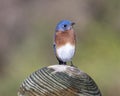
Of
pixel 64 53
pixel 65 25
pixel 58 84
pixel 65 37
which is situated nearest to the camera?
pixel 58 84

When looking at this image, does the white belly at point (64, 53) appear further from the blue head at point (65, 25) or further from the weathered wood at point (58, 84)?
the weathered wood at point (58, 84)

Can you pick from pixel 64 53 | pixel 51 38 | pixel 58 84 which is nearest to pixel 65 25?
pixel 64 53

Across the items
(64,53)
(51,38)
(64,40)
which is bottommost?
(51,38)

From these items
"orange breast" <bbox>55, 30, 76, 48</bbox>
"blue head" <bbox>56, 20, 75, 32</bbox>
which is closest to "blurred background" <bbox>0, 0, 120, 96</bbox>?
"orange breast" <bbox>55, 30, 76, 48</bbox>

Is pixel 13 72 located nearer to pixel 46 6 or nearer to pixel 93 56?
pixel 93 56

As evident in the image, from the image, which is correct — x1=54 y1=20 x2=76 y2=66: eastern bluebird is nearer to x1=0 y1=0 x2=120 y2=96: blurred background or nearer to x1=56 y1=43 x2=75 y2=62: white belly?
x1=56 y1=43 x2=75 y2=62: white belly

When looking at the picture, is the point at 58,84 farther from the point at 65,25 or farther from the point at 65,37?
the point at 65,37

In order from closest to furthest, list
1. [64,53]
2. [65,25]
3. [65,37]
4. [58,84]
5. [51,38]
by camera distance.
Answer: [58,84]
[65,25]
[65,37]
[64,53]
[51,38]
